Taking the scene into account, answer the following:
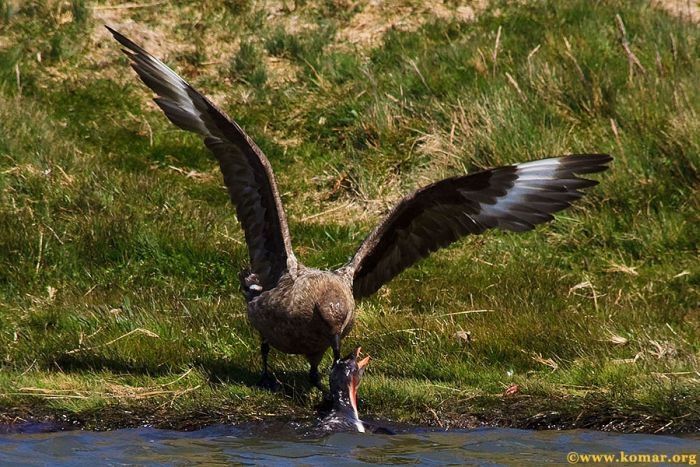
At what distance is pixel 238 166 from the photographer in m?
7.30

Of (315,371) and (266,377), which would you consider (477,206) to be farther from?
(266,377)

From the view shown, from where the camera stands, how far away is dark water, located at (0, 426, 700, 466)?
5.85 meters

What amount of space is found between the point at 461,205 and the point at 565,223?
5.73 ft

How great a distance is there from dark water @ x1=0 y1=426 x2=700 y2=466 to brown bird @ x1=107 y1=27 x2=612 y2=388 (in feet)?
2.00

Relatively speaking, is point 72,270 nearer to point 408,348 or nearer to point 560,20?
point 408,348

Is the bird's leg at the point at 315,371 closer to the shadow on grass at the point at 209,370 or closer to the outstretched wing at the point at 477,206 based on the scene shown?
the shadow on grass at the point at 209,370

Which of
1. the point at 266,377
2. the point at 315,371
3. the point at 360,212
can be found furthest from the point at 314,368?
the point at 360,212

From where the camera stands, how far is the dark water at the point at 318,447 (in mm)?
5852

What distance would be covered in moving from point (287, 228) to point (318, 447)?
1.48m

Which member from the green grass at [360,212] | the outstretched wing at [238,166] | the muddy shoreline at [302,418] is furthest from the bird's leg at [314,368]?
the outstretched wing at [238,166]

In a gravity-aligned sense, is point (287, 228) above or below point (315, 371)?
above

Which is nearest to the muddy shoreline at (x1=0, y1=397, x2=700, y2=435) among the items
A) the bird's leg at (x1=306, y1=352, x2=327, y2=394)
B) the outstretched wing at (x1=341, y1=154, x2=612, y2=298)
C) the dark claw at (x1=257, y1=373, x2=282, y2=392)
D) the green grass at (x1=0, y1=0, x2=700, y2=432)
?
the green grass at (x1=0, y1=0, x2=700, y2=432)

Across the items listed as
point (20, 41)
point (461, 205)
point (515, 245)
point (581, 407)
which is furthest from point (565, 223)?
point (20, 41)

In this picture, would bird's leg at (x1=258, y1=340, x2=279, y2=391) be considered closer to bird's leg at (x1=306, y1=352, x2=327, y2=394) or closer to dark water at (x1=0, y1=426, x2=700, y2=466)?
bird's leg at (x1=306, y1=352, x2=327, y2=394)
